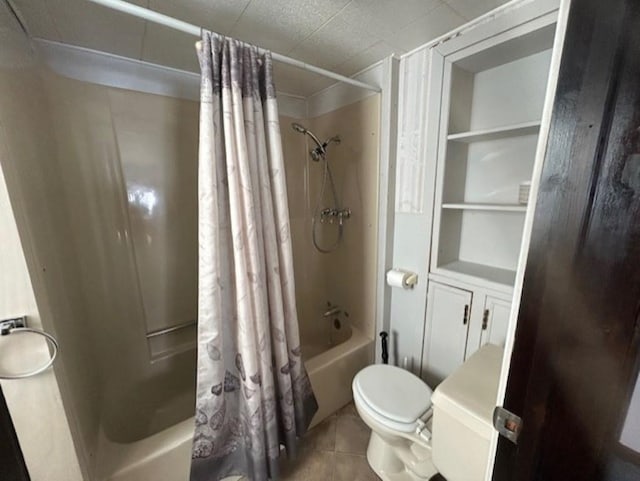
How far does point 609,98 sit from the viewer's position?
391 mm

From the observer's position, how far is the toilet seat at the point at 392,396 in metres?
1.16

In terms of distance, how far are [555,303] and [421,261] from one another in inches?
42.9

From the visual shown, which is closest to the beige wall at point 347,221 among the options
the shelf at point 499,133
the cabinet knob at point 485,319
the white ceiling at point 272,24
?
the white ceiling at point 272,24

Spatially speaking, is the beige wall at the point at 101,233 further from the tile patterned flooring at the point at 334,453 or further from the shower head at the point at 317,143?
the tile patterned flooring at the point at 334,453

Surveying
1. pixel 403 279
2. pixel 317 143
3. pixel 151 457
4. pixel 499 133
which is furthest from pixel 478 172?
pixel 151 457

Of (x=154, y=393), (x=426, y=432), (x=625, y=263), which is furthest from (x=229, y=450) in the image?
(x=625, y=263)

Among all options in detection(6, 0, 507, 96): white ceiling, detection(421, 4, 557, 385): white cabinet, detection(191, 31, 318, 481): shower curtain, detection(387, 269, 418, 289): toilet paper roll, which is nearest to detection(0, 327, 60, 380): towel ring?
detection(191, 31, 318, 481): shower curtain

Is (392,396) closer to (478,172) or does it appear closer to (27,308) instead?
(478,172)

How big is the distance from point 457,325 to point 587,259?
1.14 metres

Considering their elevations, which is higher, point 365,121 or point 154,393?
point 365,121

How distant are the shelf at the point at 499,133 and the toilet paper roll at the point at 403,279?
0.79 metres

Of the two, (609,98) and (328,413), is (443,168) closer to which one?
(609,98)

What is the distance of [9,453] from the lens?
2.58ft

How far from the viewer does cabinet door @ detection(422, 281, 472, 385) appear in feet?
4.59
